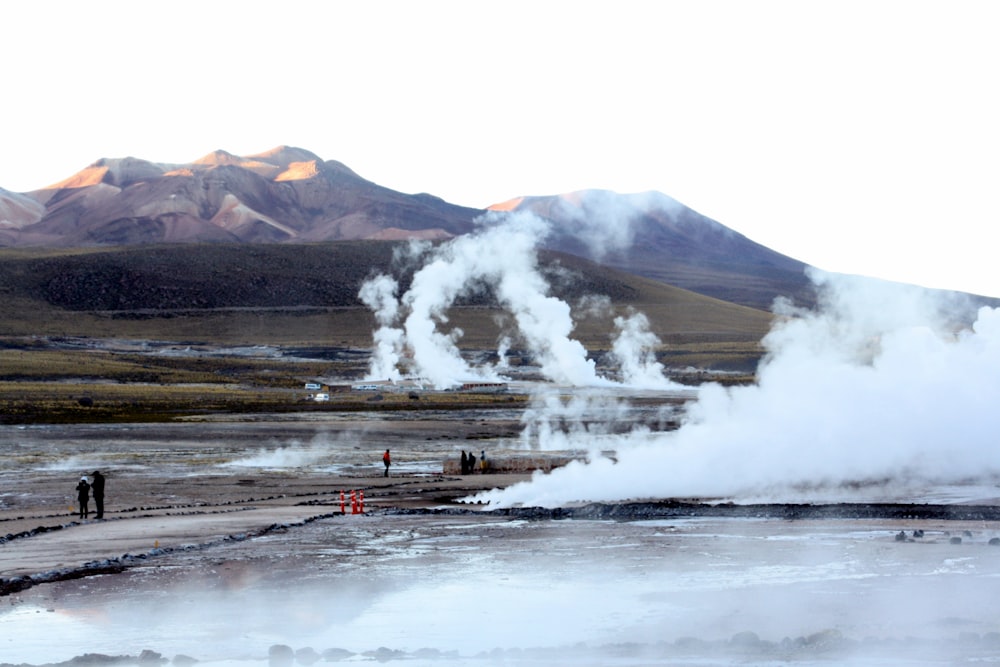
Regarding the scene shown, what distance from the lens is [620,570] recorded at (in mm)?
25609

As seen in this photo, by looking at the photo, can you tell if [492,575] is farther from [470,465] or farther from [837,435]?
[470,465]

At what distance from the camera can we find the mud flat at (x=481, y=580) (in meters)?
18.8

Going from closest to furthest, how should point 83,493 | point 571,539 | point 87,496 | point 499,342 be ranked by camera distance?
point 571,539
point 83,493
point 87,496
point 499,342

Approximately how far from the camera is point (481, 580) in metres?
24.7

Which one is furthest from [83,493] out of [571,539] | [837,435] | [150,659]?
[837,435]

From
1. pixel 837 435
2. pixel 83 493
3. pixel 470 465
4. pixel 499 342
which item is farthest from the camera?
pixel 499 342

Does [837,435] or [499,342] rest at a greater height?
[499,342]

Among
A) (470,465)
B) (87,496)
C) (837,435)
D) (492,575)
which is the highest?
(837,435)

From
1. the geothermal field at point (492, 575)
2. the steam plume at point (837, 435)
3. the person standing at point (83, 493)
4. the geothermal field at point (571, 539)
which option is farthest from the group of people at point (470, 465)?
the person standing at point (83, 493)

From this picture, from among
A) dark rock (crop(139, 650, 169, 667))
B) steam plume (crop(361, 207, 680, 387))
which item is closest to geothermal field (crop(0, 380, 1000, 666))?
dark rock (crop(139, 650, 169, 667))

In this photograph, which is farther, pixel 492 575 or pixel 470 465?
pixel 470 465

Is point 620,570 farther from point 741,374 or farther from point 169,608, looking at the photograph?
point 741,374

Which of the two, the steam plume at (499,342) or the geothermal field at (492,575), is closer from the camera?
the geothermal field at (492,575)

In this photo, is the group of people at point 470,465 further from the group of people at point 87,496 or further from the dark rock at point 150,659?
the dark rock at point 150,659
